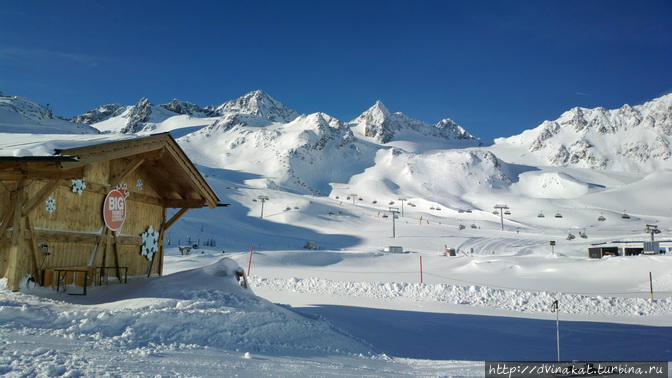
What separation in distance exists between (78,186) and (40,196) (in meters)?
1.61

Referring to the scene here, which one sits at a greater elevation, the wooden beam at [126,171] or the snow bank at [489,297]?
the wooden beam at [126,171]

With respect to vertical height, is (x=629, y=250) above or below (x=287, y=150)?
below


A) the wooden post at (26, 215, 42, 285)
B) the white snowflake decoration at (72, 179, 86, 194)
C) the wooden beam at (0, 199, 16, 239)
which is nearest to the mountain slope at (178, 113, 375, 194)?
the white snowflake decoration at (72, 179, 86, 194)

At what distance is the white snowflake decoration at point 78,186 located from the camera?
10.2 metres

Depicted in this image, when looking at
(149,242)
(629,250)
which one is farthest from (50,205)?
(629,250)

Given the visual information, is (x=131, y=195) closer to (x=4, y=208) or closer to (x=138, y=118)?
(x=4, y=208)

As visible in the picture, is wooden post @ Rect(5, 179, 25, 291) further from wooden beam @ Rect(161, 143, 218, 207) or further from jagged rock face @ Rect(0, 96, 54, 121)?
jagged rock face @ Rect(0, 96, 54, 121)

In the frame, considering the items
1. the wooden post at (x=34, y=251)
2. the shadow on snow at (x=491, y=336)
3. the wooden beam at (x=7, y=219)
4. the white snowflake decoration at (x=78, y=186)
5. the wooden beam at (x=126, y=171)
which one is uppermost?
the wooden beam at (x=126, y=171)

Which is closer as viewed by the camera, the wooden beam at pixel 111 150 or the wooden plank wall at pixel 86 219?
the wooden beam at pixel 111 150

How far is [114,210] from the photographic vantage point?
11781 millimetres

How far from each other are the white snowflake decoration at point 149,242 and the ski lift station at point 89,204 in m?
0.03

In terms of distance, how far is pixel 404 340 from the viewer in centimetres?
1103

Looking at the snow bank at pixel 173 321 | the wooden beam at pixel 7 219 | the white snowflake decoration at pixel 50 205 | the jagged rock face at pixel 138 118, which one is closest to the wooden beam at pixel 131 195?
the white snowflake decoration at pixel 50 205

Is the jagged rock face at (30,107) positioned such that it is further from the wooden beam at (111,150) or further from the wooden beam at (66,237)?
the wooden beam at (111,150)
